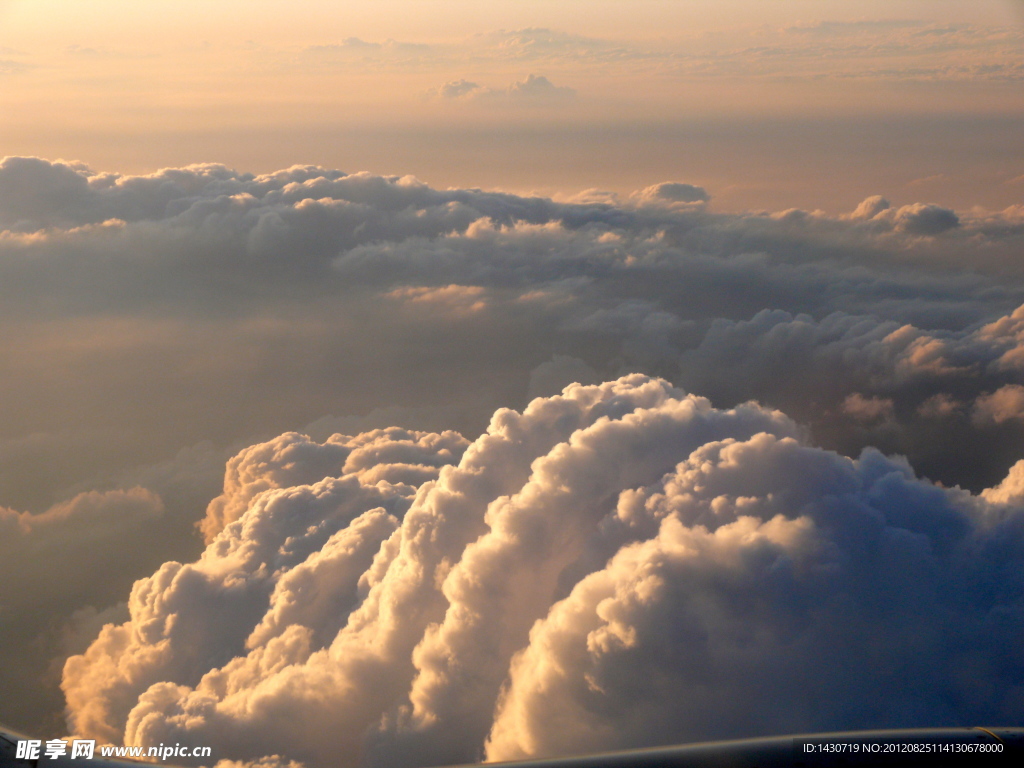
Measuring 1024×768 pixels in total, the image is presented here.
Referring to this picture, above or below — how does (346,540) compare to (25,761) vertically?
below

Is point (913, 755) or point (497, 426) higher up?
point (913, 755)

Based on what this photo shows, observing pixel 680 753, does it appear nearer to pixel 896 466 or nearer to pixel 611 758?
pixel 611 758

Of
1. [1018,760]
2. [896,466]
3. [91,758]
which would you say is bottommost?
[896,466]

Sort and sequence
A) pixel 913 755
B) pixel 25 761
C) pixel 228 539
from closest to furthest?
pixel 913 755
pixel 25 761
pixel 228 539

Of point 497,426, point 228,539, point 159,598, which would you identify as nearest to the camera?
point 497,426

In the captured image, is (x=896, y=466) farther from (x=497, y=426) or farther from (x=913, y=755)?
(x=913, y=755)

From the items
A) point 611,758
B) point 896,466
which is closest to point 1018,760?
point 611,758

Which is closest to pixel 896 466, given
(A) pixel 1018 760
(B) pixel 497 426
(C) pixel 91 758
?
(B) pixel 497 426

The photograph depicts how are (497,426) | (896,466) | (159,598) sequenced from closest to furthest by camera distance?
(896,466)
(497,426)
(159,598)

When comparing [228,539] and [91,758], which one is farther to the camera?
[228,539]
